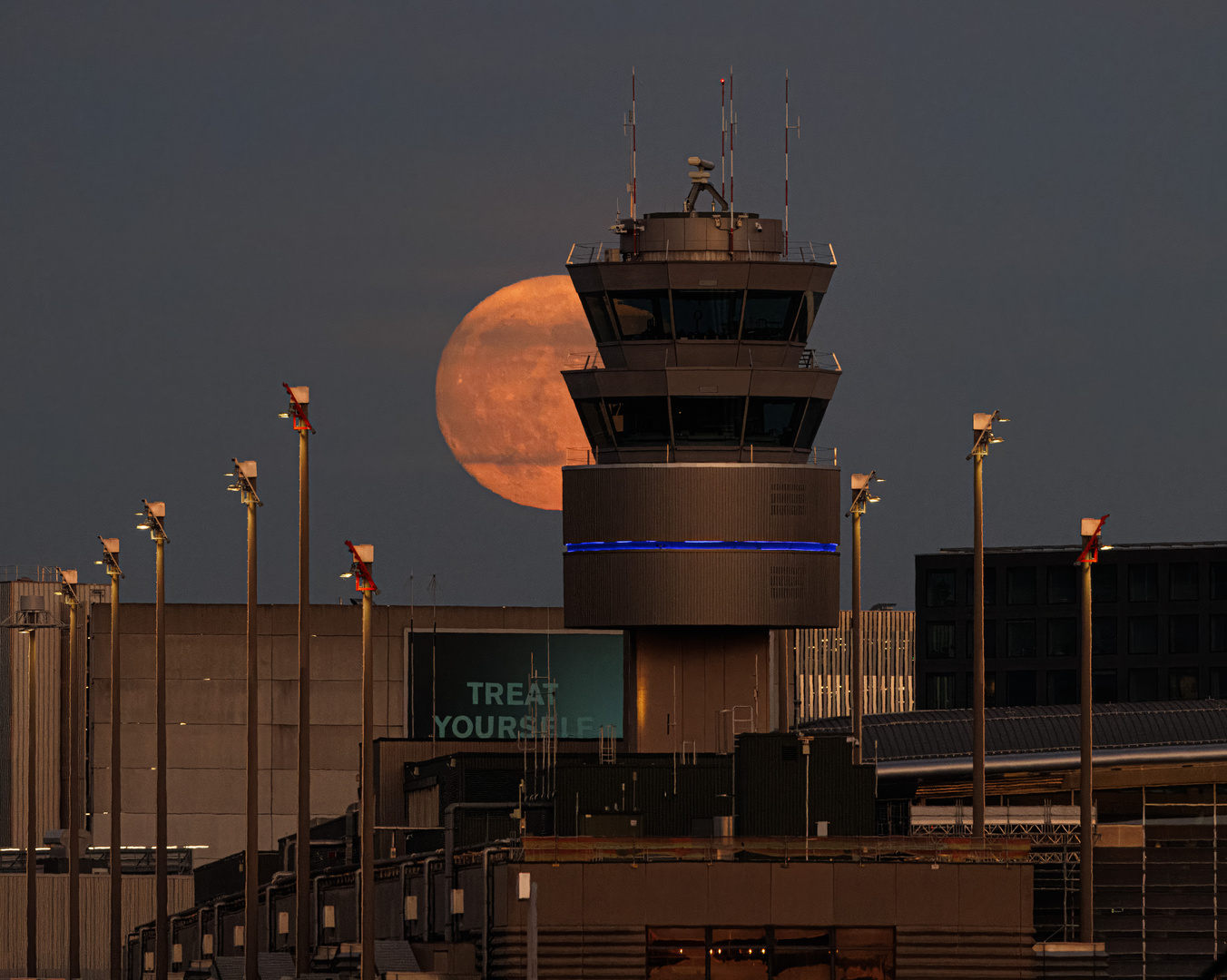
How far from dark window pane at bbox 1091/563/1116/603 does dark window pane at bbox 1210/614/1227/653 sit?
269 inches

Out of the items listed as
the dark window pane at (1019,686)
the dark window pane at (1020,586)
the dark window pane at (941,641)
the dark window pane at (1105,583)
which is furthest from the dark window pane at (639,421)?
the dark window pane at (941,641)

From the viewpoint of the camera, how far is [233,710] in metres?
132

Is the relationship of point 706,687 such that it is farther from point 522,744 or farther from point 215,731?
point 215,731

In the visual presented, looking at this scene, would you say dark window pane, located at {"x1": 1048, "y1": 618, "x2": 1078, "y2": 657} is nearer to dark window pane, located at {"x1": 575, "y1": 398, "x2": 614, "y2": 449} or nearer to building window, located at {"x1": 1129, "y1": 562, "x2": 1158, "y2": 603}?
building window, located at {"x1": 1129, "y1": 562, "x2": 1158, "y2": 603}

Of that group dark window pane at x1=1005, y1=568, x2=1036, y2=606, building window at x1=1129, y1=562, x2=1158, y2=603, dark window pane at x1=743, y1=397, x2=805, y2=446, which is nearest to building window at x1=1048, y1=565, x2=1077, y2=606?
dark window pane at x1=1005, y1=568, x2=1036, y2=606

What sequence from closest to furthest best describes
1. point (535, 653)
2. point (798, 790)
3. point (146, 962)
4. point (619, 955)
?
point (619, 955) < point (798, 790) < point (146, 962) < point (535, 653)

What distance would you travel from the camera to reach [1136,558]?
172 m

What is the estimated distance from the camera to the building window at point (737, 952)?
61.2 m

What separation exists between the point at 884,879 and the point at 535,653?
66.6 metres

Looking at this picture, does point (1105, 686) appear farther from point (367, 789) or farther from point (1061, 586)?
point (367, 789)

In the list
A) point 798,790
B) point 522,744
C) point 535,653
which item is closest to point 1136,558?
point 535,653

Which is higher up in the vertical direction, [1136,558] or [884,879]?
[1136,558]

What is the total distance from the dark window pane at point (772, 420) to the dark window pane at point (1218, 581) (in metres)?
90.7

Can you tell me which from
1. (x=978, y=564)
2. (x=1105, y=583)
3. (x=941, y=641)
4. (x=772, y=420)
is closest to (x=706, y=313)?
(x=772, y=420)
